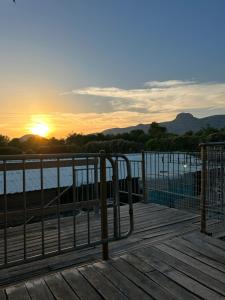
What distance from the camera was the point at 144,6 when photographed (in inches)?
293

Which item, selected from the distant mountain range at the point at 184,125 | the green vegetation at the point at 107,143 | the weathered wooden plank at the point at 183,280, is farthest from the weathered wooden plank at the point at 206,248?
the distant mountain range at the point at 184,125

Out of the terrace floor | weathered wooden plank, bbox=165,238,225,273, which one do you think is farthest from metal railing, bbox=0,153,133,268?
weathered wooden plank, bbox=165,238,225,273

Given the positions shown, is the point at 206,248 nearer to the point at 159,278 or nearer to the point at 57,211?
the point at 159,278

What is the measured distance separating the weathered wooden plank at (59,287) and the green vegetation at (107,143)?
5625 millimetres

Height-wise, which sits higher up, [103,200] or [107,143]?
[107,143]

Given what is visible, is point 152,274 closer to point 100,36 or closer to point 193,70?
point 100,36

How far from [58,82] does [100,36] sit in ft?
7.21

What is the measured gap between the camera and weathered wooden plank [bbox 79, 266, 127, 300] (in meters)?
2.71

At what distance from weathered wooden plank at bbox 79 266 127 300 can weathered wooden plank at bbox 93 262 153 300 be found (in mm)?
51

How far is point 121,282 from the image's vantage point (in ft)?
9.68

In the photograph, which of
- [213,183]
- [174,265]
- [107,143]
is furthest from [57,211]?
[107,143]

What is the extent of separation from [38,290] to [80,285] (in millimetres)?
404

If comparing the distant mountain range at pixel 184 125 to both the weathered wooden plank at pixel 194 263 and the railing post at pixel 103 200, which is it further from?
the railing post at pixel 103 200

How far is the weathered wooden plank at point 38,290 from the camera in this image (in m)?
2.72
